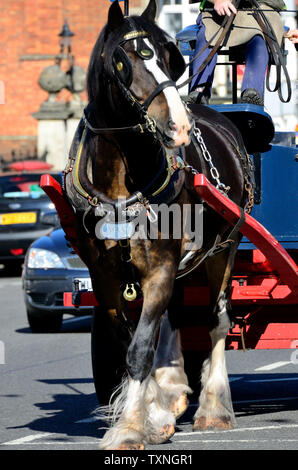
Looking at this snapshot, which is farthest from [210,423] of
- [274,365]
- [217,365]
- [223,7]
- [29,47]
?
[29,47]

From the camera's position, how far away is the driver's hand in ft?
28.1

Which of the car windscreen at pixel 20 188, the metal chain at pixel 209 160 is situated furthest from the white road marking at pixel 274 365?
the car windscreen at pixel 20 188

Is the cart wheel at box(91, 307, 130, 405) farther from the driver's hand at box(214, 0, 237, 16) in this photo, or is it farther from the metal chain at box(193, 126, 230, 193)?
the driver's hand at box(214, 0, 237, 16)

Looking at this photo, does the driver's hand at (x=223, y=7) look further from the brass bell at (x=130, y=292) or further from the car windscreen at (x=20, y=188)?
the car windscreen at (x=20, y=188)

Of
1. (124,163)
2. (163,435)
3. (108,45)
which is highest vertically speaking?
(108,45)

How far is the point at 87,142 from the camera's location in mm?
7324

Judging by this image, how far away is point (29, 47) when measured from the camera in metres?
47.2

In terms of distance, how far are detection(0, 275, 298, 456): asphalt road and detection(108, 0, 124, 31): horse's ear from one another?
2.34 metres

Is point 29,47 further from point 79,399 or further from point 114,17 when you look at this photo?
point 114,17

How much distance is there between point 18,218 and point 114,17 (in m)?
17.3

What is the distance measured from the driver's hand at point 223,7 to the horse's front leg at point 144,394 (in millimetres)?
2215

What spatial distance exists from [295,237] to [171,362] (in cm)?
129

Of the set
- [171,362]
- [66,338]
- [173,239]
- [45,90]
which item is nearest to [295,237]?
[171,362]
